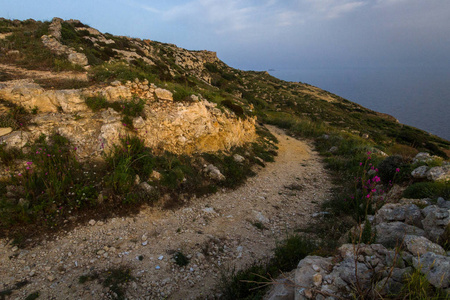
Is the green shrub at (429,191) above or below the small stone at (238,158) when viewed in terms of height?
above

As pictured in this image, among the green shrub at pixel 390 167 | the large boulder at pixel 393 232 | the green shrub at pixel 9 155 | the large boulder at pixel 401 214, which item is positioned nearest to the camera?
the large boulder at pixel 393 232

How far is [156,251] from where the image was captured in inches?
222

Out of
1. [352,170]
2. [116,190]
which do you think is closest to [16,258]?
[116,190]

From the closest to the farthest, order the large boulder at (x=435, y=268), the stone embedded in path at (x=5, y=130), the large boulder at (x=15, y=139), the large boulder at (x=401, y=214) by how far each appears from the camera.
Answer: the large boulder at (x=435, y=268)
the large boulder at (x=401, y=214)
the large boulder at (x=15, y=139)
the stone embedded in path at (x=5, y=130)

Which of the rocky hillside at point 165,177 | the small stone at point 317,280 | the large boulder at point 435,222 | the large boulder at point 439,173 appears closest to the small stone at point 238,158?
the rocky hillside at point 165,177

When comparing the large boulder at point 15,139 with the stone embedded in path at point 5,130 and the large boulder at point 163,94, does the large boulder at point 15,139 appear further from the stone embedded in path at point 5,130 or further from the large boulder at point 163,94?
the large boulder at point 163,94

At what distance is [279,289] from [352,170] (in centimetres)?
1120

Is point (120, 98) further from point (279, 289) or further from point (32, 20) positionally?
point (32, 20)

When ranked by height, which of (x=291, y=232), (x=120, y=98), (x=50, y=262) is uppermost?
(x=120, y=98)

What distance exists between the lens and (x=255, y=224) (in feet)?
24.3

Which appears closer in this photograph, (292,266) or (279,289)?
(279,289)

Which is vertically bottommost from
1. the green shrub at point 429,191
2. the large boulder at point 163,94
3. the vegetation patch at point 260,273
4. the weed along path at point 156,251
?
the weed along path at point 156,251

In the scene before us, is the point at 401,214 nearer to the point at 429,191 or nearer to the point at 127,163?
the point at 429,191

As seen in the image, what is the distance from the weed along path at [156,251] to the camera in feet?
14.7
